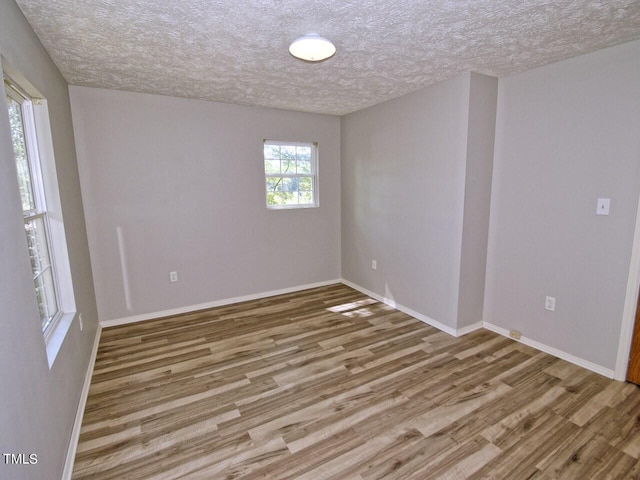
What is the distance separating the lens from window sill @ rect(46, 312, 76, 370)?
5.38 feet

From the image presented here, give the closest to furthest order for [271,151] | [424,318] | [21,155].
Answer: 1. [21,155]
2. [424,318]
3. [271,151]

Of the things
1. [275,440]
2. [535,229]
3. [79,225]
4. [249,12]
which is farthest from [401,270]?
[79,225]

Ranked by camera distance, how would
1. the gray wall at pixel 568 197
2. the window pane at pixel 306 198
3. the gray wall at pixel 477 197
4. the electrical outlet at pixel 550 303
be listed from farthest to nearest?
the window pane at pixel 306 198
the gray wall at pixel 477 197
the electrical outlet at pixel 550 303
the gray wall at pixel 568 197

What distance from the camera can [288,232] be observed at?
425 cm

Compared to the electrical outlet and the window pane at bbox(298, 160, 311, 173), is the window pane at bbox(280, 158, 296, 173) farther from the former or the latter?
the electrical outlet

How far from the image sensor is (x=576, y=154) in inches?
94.9

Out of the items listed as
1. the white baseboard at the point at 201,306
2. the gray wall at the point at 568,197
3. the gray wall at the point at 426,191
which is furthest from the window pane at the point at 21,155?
the gray wall at the point at 568,197

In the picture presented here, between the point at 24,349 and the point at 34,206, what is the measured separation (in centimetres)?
115

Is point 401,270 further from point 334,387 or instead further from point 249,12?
point 249,12

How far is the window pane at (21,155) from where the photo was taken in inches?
69.3

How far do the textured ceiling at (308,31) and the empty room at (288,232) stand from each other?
0.02m

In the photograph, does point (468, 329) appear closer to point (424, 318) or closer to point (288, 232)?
point (424, 318)

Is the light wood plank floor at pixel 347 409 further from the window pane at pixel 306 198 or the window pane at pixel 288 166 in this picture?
the window pane at pixel 288 166

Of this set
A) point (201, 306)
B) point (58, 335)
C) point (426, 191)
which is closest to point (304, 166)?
point (426, 191)
